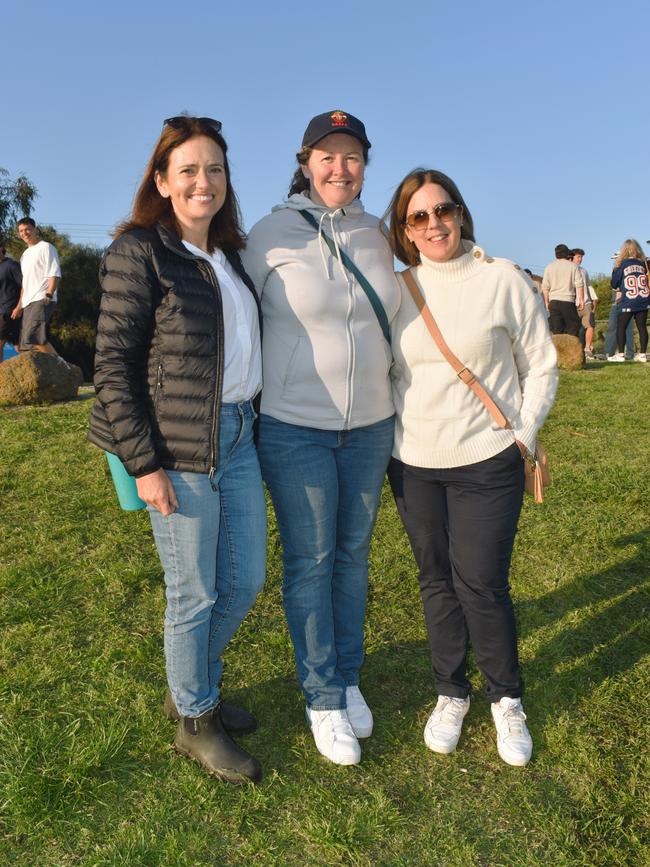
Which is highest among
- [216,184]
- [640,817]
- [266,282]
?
[216,184]

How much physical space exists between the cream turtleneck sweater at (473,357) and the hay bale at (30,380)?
729 cm

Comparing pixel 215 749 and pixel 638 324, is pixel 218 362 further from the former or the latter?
pixel 638 324

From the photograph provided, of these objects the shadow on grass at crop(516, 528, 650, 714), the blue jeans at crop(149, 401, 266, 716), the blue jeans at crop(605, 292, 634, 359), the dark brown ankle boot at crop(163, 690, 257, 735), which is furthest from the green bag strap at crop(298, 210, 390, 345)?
the blue jeans at crop(605, 292, 634, 359)

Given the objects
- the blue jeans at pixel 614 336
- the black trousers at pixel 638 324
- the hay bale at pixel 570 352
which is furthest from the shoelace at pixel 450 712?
the blue jeans at pixel 614 336

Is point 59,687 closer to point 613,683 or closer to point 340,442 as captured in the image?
point 340,442

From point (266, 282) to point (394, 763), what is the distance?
6.44 ft

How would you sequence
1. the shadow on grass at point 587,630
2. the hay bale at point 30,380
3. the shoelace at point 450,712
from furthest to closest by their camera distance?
the hay bale at point 30,380 → the shadow on grass at point 587,630 → the shoelace at point 450,712

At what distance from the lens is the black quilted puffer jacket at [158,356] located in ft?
8.00

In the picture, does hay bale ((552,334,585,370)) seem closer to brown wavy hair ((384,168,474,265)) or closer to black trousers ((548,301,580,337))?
black trousers ((548,301,580,337))

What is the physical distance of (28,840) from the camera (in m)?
2.51

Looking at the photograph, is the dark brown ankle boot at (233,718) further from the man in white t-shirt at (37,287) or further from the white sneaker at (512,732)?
the man in white t-shirt at (37,287)

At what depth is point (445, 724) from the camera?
3070 mm

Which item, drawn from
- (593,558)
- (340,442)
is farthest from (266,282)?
(593,558)

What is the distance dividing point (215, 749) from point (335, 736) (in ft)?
1.57
